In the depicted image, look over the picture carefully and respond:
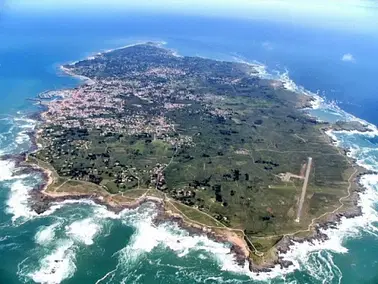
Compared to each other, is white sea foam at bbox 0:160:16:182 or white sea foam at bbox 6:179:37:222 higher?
white sea foam at bbox 6:179:37:222

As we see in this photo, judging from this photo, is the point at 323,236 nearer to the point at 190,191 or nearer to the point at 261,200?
the point at 261,200

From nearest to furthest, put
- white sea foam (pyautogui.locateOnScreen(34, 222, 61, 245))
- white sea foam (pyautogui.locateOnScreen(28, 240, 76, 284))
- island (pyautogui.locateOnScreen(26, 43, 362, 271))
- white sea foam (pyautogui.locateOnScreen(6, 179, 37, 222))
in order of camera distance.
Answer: white sea foam (pyautogui.locateOnScreen(28, 240, 76, 284)) → white sea foam (pyautogui.locateOnScreen(34, 222, 61, 245)) → white sea foam (pyautogui.locateOnScreen(6, 179, 37, 222)) → island (pyautogui.locateOnScreen(26, 43, 362, 271))

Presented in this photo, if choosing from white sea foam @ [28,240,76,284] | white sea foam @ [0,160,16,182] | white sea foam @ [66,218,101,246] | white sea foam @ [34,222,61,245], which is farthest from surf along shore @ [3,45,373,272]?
white sea foam @ [28,240,76,284]

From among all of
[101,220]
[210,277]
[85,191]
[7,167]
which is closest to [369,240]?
[210,277]

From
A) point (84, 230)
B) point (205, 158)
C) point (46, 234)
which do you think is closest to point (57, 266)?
point (46, 234)

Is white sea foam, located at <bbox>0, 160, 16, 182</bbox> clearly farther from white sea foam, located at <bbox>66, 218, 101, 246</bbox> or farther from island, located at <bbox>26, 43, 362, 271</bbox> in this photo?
white sea foam, located at <bbox>66, 218, 101, 246</bbox>
